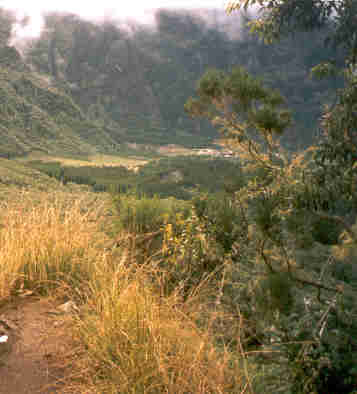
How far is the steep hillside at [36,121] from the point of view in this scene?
83.3m

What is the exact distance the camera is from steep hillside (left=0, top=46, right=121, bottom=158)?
273ft

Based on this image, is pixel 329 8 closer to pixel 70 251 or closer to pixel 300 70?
pixel 70 251

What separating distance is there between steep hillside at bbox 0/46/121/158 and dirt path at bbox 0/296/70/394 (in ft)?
247

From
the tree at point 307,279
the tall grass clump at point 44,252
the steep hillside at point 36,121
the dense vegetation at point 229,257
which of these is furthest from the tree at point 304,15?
the steep hillside at point 36,121

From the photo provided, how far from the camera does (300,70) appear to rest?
433 feet

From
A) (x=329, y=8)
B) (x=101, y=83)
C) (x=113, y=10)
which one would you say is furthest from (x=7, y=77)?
(x=329, y=8)

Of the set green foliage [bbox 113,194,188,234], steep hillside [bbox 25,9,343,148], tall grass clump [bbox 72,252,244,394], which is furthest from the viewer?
steep hillside [bbox 25,9,343,148]

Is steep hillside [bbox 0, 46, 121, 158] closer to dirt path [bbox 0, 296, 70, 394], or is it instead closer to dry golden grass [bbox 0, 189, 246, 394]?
dirt path [bbox 0, 296, 70, 394]

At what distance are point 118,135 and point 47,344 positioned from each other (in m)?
120

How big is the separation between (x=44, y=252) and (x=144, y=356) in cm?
150

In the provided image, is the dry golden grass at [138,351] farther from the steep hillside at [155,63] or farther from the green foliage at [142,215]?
the steep hillside at [155,63]

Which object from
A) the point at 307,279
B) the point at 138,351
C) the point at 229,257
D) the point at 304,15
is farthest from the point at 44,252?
the point at 304,15

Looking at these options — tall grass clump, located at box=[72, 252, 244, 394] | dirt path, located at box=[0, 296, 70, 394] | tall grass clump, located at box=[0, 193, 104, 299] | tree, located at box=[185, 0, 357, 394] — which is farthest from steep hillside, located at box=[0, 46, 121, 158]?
tall grass clump, located at box=[72, 252, 244, 394]

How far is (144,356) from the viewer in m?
1.92
